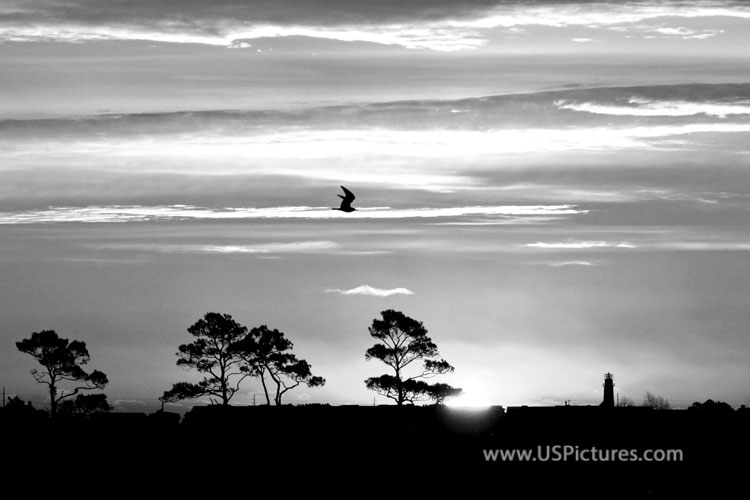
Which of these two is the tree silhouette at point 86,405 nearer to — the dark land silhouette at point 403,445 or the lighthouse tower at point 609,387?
the dark land silhouette at point 403,445

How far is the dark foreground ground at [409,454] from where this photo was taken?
66.0 m

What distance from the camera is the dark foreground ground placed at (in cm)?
6600

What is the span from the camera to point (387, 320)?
318ft

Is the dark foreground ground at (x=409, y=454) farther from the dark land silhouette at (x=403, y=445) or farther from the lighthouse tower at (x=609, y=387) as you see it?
the lighthouse tower at (x=609, y=387)

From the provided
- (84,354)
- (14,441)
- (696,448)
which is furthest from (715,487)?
(84,354)

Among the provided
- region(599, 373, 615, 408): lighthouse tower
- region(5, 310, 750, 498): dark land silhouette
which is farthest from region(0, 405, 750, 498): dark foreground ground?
region(599, 373, 615, 408): lighthouse tower

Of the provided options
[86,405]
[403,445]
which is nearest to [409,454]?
[403,445]

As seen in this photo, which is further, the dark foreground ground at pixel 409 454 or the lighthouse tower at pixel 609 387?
the lighthouse tower at pixel 609 387

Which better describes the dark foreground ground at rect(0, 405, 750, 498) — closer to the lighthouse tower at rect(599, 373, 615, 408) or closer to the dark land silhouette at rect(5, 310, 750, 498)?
the dark land silhouette at rect(5, 310, 750, 498)

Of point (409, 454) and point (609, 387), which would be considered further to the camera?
point (609, 387)

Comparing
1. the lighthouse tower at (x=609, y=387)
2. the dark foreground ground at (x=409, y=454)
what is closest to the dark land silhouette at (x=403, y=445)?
the dark foreground ground at (x=409, y=454)

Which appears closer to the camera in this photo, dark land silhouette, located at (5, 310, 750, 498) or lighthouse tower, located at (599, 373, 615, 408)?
dark land silhouette, located at (5, 310, 750, 498)

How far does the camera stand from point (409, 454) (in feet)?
231

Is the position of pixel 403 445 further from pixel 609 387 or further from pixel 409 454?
pixel 609 387
